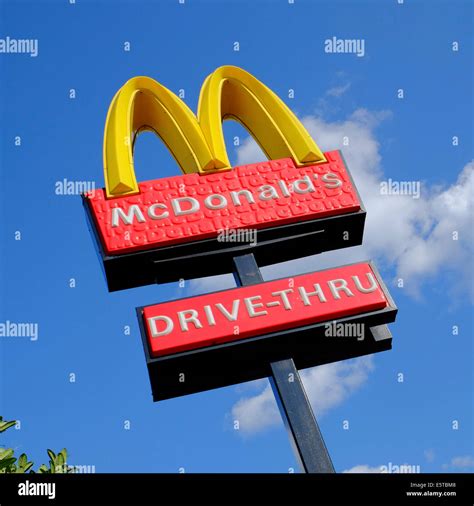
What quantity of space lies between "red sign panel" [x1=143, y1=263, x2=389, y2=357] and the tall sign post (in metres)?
0.01

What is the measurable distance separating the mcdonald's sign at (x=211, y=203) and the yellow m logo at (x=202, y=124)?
2 centimetres

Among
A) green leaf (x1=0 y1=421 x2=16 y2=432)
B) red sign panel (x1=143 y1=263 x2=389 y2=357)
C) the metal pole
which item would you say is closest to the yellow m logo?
red sign panel (x1=143 y1=263 x2=389 y2=357)

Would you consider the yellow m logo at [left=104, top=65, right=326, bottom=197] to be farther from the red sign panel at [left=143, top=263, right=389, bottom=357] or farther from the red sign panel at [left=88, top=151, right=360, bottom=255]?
the red sign panel at [left=143, top=263, right=389, bottom=357]

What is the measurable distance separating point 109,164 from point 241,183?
73.1 inches

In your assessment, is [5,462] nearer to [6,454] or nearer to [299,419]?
[6,454]

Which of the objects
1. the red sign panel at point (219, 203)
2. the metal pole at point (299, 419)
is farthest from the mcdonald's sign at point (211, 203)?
the metal pole at point (299, 419)

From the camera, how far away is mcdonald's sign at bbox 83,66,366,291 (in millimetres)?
7625

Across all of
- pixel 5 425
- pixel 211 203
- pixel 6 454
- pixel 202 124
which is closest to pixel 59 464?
pixel 5 425

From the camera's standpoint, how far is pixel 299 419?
19.9 ft

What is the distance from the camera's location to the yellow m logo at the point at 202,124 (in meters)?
8.51

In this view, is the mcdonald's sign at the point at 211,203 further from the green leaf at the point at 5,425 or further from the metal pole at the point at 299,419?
the green leaf at the point at 5,425

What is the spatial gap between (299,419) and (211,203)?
3.16m
